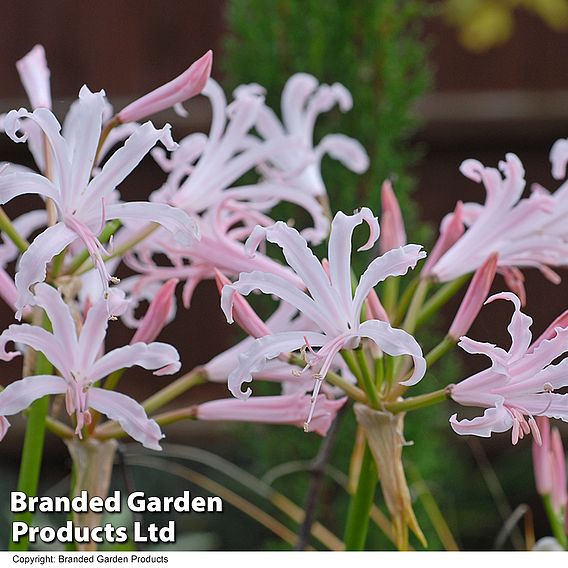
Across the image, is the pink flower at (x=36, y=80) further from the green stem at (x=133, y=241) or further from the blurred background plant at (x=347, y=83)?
the blurred background plant at (x=347, y=83)

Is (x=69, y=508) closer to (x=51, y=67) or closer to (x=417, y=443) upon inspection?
(x=417, y=443)

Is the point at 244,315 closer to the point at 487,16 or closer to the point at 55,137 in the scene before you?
the point at 55,137

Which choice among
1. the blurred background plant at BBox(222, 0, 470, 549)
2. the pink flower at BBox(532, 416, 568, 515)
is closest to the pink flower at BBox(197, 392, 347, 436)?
the pink flower at BBox(532, 416, 568, 515)

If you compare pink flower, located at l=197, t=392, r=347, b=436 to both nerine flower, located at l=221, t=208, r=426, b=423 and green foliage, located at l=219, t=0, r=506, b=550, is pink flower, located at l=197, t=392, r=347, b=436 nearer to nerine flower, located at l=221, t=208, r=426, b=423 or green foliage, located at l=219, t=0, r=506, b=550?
nerine flower, located at l=221, t=208, r=426, b=423

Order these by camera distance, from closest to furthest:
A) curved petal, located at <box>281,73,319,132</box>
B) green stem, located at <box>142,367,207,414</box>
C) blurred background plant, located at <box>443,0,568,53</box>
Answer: green stem, located at <box>142,367,207,414</box> < curved petal, located at <box>281,73,319,132</box> < blurred background plant, located at <box>443,0,568,53</box>

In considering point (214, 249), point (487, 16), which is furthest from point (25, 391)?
point (487, 16)

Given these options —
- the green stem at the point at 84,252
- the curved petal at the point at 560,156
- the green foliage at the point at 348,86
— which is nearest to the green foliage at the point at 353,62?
the green foliage at the point at 348,86

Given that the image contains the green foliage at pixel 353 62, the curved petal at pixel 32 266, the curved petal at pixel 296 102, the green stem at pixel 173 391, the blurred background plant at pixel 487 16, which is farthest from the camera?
the blurred background plant at pixel 487 16
